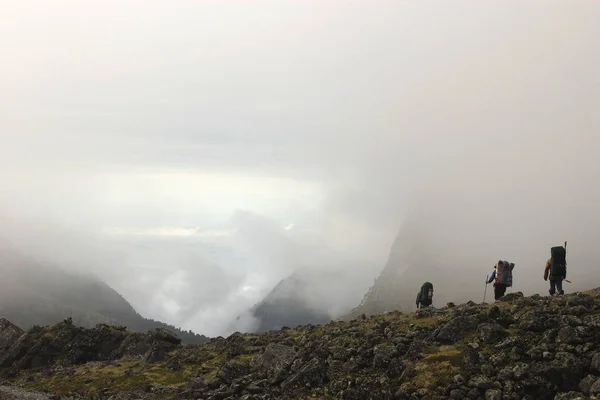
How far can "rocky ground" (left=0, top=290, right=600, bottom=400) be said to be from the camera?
2167cm

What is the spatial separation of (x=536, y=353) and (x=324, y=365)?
13.1 meters

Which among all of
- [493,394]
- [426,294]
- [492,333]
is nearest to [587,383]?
[493,394]

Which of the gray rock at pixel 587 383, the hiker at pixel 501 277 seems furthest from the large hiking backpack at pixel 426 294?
the gray rock at pixel 587 383

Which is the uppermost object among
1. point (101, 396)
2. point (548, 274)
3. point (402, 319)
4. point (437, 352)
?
point (548, 274)

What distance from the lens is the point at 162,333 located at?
186ft

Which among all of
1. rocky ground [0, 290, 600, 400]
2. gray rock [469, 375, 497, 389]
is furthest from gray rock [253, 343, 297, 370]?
gray rock [469, 375, 497, 389]

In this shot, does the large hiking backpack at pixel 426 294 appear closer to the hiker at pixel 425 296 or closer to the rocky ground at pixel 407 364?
the hiker at pixel 425 296

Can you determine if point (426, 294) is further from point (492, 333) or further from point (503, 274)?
point (492, 333)

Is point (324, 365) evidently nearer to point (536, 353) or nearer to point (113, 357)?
point (536, 353)

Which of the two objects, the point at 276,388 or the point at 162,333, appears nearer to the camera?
the point at 276,388

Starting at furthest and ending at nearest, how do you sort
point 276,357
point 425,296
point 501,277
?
1. point 425,296
2. point 501,277
3. point 276,357

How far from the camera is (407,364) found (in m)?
26.9

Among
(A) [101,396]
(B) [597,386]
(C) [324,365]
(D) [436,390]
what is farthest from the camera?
(A) [101,396]

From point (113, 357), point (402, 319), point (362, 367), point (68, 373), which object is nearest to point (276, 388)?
point (362, 367)
